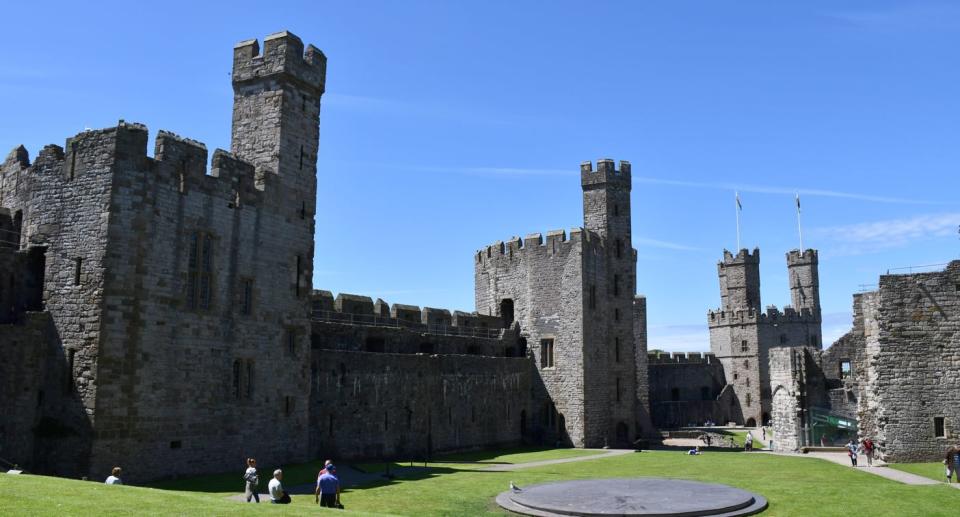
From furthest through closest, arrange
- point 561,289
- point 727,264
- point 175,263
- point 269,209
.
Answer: point 727,264 < point 561,289 < point 269,209 < point 175,263

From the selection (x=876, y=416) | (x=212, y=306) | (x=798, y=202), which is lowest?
(x=876, y=416)

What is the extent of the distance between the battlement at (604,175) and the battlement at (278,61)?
2302 centimetres

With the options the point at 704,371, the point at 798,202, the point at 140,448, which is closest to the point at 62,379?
the point at 140,448

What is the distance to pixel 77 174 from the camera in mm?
24781

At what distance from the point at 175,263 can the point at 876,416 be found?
2764 cm

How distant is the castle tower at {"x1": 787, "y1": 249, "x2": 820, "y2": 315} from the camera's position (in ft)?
270

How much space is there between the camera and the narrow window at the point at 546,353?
47.2 metres

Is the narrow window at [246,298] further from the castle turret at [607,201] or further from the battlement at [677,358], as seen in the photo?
the battlement at [677,358]

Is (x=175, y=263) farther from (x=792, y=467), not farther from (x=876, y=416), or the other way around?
(x=876, y=416)

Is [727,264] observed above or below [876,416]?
above

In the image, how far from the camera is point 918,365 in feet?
101

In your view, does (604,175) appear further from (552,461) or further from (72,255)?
(72,255)

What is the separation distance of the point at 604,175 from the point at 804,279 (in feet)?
146

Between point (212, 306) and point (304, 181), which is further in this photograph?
point (304, 181)
